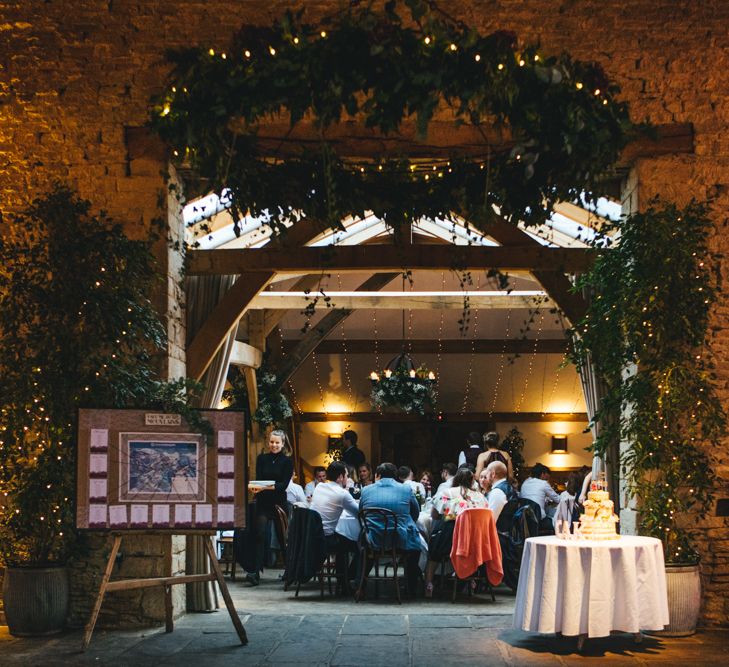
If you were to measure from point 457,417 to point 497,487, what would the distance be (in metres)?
6.98

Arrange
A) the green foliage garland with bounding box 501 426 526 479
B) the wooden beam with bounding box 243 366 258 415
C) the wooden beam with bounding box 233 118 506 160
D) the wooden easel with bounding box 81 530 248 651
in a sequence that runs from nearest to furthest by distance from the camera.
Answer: the wooden easel with bounding box 81 530 248 651
the wooden beam with bounding box 233 118 506 160
the wooden beam with bounding box 243 366 258 415
the green foliage garland with bounding box 501 426 526 479

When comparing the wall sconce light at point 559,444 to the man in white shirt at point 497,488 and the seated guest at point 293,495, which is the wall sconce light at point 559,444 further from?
the man in white shirt at point 497,488

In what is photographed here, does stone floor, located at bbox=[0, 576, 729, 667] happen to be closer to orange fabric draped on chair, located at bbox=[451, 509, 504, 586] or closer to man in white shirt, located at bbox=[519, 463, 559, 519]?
orange fabric draped on chair, located at bbox=[451, 509, 504, 586]

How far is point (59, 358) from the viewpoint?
641cm

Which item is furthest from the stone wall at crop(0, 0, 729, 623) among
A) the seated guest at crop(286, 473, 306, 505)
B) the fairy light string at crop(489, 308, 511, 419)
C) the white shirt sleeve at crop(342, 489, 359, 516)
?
the fairy light string at crop(489, 308, 511, 419)

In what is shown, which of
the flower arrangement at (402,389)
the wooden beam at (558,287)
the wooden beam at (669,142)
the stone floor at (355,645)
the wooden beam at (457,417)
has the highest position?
the wooden beam at (669,142)

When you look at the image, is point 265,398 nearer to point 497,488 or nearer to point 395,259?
point 497,488

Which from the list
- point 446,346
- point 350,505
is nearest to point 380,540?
point 350,505

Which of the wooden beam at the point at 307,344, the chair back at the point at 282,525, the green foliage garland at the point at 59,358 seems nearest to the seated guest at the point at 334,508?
the chair back at the point at 282,525

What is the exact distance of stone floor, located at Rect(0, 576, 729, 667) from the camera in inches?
224

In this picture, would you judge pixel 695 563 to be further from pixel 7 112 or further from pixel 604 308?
pixel 7 112

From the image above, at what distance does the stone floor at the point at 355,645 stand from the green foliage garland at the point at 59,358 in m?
0.86

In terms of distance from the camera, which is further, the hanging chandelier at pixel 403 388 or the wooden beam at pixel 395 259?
the hanging chandelier at pixel 403 388

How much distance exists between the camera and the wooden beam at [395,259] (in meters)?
7.47
